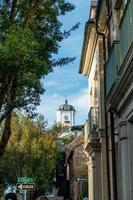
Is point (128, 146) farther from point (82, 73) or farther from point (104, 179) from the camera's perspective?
point (82, 73)

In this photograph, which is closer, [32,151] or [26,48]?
[26,48]

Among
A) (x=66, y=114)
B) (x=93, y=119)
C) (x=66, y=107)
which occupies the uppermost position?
(x=66, y=107)

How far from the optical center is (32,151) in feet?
155

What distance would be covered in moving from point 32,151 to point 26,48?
32568 mm

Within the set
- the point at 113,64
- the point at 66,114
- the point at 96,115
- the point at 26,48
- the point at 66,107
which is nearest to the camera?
the point at 113,64

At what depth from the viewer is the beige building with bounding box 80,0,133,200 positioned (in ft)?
38.2

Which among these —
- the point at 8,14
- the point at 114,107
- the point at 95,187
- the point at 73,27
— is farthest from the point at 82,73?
the point at 114,107

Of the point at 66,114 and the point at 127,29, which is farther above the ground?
the point at 66,114

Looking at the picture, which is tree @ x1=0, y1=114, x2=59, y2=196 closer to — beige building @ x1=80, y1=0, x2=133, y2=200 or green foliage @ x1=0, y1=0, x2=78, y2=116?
beige building @ x1=80, y1=0, x2=133, y2=200

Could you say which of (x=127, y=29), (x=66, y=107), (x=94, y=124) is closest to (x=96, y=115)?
(x=94, y=124)

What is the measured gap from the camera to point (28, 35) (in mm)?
15422

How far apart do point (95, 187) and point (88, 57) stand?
672 centimetres

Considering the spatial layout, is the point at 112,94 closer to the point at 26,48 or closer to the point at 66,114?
the point at 26,48

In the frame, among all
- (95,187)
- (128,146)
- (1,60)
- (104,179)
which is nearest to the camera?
(128,146)
